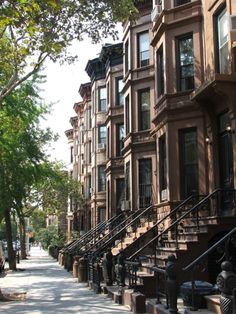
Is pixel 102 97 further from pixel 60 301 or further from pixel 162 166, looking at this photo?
pixel 60 301

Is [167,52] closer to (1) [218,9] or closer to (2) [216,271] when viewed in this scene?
(1) [218,9]

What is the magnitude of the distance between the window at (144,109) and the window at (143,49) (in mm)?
1573

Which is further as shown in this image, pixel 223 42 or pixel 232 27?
pixel 223 42

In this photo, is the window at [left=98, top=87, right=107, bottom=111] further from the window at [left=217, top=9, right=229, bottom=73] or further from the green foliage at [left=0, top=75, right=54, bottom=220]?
the window at [left=217, top=9, right=229, bottom=73]

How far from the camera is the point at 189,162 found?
17.7m

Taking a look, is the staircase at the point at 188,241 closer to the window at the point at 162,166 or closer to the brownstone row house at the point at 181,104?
the brownstone row house at the point at 181,104

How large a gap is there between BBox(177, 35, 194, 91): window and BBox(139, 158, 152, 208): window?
6.13 meters

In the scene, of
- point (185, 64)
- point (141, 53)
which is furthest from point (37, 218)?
point (185, 64)

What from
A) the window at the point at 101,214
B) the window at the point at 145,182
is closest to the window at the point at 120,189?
the window at the point at 145,182

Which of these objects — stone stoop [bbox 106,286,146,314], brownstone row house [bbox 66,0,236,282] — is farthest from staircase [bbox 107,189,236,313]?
stone stoop [bbox 106,286,146,314]

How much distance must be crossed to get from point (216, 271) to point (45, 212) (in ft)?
124

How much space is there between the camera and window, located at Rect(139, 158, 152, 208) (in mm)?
23281

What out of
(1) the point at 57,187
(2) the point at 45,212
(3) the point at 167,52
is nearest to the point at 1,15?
(3) the point at 167,52

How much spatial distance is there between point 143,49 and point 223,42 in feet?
33.9
